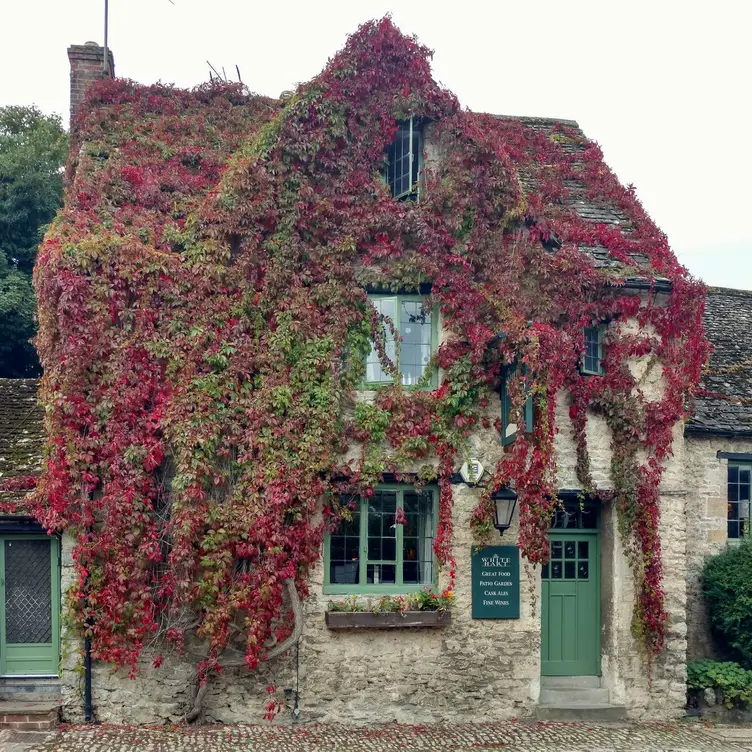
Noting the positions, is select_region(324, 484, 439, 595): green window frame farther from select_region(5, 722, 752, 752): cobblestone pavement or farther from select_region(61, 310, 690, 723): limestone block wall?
select_region(5, 722, 752, 752): cobblestone pavement

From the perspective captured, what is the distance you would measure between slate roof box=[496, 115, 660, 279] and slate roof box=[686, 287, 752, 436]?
2.87 metres

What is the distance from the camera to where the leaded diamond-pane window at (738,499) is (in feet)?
41.2

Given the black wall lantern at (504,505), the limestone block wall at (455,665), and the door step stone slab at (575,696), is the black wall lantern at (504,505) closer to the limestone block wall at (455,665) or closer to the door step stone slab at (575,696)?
the limestone block wall at (455,665)

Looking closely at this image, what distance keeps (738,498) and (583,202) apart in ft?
18.0

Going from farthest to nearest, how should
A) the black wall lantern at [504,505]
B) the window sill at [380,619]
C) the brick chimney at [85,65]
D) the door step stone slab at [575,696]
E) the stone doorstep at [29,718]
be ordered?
the brick chimney at [85,65], the door step stone slab at [575,696], the black wall lantern at [504,505], the window sill at [380,619], the stone doorstep at [29,718]

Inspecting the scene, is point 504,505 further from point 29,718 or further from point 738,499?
point 29,718

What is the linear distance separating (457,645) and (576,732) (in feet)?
6.03

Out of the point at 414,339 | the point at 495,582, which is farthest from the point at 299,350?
the point at 495,582

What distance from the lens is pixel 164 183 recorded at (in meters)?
11.1

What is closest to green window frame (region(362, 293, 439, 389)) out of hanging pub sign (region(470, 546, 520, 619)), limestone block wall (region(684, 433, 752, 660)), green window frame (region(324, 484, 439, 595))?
green window frame (region(324, 484, 439, 595))

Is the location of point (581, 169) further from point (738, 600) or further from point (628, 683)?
point (628, 683)

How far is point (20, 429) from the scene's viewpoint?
11500mm

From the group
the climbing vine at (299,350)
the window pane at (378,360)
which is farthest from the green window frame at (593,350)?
the window pane at (378,360)

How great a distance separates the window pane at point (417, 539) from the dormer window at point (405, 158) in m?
4.26
